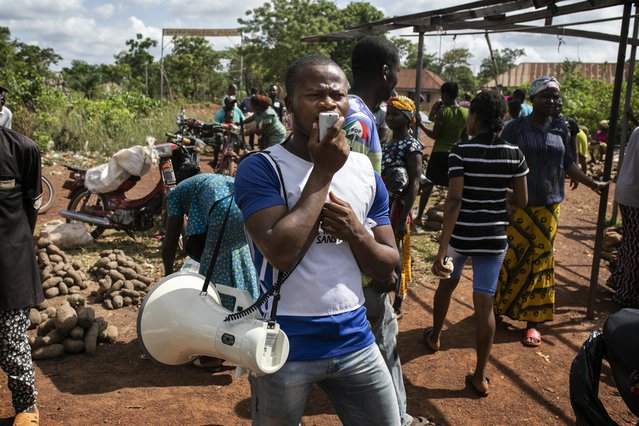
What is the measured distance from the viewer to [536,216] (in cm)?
424

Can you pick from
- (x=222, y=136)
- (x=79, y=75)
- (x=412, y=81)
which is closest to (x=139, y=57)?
(x=79, y=75)

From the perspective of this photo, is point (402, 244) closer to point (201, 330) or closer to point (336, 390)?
point (336, 390)

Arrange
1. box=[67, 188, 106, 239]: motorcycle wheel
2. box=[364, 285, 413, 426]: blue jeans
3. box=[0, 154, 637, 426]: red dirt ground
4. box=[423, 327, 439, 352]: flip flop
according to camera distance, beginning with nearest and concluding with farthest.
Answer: box=[364, 285, 413, 426]: blue jeans, box=[0, 154, 637, 426]: red dirt ground, box=[423, 327, 439, 352]: flip flop, box=[67, 188, 106, 239]: motorcycle wheel

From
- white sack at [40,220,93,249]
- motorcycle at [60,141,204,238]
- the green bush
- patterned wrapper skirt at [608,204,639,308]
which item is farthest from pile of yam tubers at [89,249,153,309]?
the green bush

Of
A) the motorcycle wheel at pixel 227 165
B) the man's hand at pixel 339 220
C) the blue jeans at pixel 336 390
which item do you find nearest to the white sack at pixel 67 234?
the motorcycle wheel at pixel 227 165

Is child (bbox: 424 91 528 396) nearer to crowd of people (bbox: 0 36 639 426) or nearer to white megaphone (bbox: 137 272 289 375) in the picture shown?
crowd of people (bbox: 0 36 639 426)

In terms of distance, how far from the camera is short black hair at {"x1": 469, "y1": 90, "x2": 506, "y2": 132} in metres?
3.40

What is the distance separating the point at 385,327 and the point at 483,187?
1158 millimetres

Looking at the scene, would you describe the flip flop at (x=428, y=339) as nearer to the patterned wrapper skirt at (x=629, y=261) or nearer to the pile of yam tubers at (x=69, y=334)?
the patterned wrapper skirt at (x=629, y=261)

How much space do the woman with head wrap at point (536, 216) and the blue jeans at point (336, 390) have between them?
111 inches

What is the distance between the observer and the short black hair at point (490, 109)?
3.40 m

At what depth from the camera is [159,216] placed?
7.38 meters

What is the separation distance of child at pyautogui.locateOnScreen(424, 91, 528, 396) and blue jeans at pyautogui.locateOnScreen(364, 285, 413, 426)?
2.40 ft

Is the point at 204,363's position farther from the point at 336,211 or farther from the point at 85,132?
the point at 85,132
